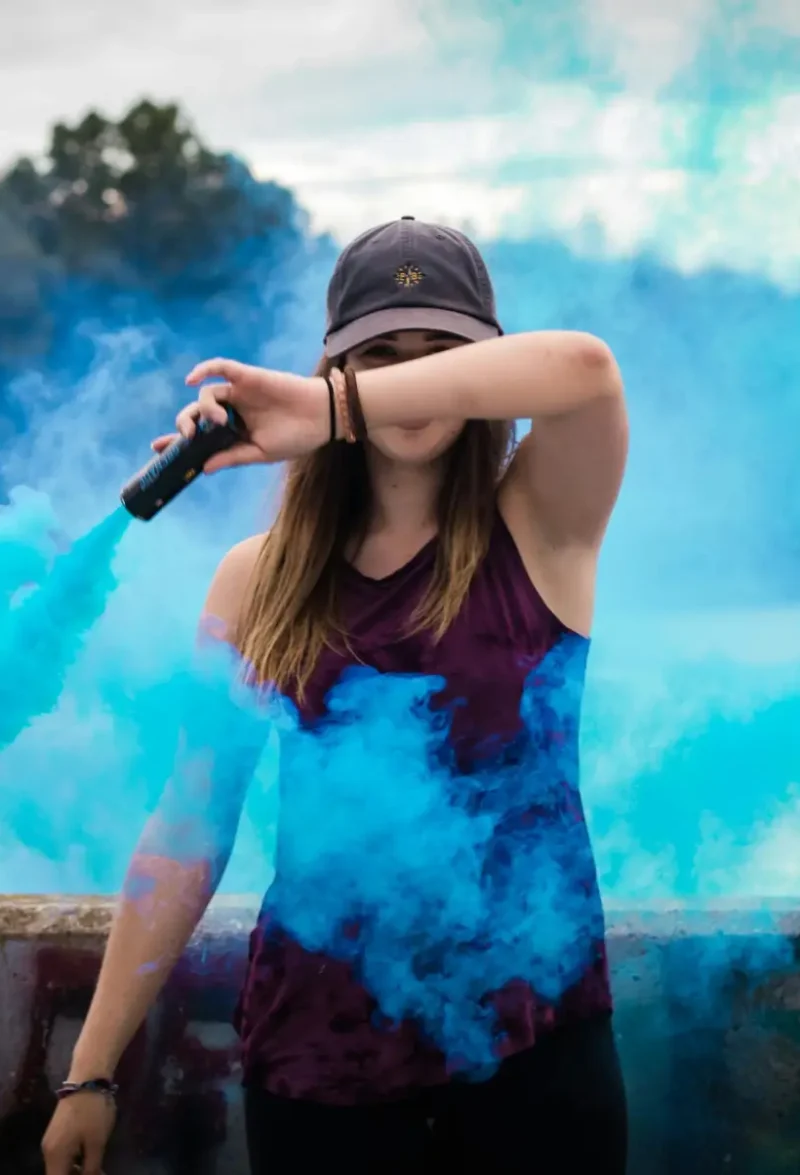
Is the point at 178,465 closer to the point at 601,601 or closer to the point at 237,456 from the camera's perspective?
the point at 237,456

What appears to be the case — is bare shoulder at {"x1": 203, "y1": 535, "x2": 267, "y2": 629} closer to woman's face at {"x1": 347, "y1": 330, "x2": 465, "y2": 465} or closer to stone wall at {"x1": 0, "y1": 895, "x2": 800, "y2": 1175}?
woman's face at {"x1": 347, "y1": 330, "x2": 465, "y2": 465}

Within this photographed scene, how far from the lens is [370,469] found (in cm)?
135

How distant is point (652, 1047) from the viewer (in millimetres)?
1460

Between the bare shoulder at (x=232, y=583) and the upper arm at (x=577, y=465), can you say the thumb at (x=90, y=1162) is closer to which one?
the bare shoulder at (x=232, y=583)

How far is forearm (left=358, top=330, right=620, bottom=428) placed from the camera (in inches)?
42.6

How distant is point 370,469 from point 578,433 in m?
0.29

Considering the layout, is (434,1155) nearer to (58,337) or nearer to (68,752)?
(68,752)

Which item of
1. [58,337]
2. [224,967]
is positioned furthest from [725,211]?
[224,967]

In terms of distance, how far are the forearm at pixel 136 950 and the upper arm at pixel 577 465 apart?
54cm

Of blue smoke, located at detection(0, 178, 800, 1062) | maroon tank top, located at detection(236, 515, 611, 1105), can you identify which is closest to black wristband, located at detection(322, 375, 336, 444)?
maroon tank top, located at detection(236, 515, 611, 1105)

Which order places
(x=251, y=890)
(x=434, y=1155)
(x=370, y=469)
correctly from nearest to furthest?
(x=434, y=1155) < (x=370, y=469) < (x=251, y=890)

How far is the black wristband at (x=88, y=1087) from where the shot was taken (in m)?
1.36

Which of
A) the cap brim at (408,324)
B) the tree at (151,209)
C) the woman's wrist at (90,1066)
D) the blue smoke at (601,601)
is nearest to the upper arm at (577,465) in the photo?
the cap brim at (408,324)

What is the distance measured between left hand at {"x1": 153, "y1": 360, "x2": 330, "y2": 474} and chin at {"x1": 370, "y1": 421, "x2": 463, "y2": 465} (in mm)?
163
